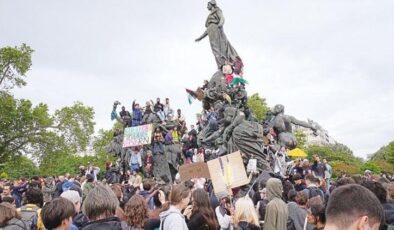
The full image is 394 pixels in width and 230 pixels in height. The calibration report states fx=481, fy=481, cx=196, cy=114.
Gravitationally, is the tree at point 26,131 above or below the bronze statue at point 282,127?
above

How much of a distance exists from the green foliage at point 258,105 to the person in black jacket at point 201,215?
52879 millimetres

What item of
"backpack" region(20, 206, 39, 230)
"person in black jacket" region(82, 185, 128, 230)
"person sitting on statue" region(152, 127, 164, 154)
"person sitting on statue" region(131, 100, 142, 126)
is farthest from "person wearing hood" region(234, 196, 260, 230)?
"person sitting on statue" region(131, 100, 142, 126)

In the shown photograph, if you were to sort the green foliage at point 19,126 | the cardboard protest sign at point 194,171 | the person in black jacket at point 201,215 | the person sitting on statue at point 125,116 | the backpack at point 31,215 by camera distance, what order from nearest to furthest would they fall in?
the person in black jacket at point 201,215, the backpack at point 31,215, the cardboard protest sign at point 194,171, the person sitting on statue at point 125,116, the green foliage at point 19,126

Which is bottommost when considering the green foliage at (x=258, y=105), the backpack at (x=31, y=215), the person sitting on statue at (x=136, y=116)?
the backpack at (x=31, y=215)

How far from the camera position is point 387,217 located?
421 centimetres

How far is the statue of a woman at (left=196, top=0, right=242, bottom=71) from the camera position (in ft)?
89.1

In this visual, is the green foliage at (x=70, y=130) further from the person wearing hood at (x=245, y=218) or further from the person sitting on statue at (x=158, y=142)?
the person wearing hood at (x=245, y=218)

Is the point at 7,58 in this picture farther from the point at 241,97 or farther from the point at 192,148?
the point at 241,97

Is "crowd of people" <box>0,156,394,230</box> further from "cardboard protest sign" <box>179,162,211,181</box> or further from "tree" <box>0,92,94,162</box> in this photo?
"tree" <box>0,92,94,162</box>

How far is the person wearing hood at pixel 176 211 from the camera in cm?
458

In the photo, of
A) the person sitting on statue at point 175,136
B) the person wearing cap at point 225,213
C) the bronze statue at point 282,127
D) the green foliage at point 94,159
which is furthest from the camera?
the green foliage at point 94,159

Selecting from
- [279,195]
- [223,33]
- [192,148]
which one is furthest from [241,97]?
[279,195]

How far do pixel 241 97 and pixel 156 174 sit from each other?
22.3ft

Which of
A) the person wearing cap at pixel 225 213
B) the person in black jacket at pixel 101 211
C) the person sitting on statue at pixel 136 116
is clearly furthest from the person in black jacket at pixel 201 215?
the person sitting on statue at pixel 136 116
